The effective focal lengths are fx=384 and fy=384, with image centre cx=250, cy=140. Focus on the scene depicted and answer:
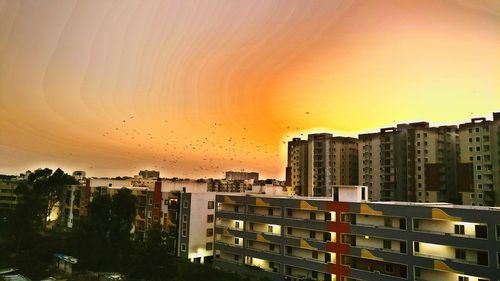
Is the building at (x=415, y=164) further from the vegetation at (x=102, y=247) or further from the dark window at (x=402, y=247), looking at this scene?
the vegetation at (x=102, y=247)

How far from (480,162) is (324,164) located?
17.9 meters

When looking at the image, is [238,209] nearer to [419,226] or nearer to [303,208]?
[303,208]

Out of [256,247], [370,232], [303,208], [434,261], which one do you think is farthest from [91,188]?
[434,261]

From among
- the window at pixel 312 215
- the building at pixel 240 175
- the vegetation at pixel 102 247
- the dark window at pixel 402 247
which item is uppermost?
the building at pixel 240 175

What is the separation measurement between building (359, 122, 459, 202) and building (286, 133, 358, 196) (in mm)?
5996

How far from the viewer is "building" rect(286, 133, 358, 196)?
1941 inches

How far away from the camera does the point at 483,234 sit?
54.4 feet

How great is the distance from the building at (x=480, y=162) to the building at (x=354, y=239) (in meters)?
20.1

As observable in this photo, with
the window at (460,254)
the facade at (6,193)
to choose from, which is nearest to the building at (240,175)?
the facade at (6,193)

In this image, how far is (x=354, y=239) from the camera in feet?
69.3

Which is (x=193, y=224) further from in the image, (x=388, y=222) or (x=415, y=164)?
(x=415, y=164)

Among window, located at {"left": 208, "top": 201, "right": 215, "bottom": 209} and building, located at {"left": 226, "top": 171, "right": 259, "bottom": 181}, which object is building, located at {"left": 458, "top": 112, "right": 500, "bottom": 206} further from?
building, located at {"left": 226, "top": 171, "right": 259, "bottom": 181}

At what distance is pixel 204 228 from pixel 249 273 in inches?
260

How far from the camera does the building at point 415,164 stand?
3911 cm
